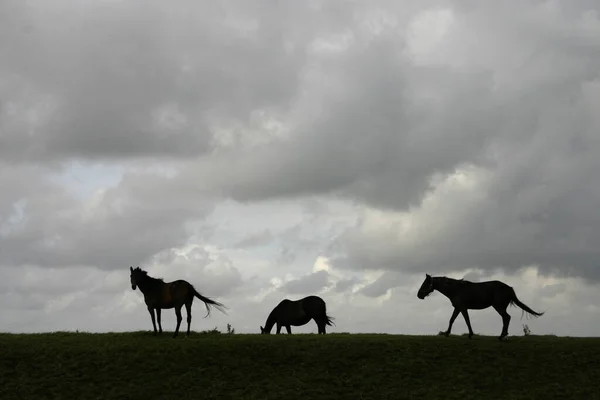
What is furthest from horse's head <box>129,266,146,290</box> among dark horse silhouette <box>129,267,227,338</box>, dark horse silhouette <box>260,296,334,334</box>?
dark horse silhouette <box>260,296,334,334</box>

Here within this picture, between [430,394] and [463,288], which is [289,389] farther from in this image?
[463,288]

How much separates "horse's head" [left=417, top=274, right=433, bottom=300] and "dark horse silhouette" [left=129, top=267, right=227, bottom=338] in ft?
30.6

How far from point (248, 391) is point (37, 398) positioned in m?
6.95

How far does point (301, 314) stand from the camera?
38.0m

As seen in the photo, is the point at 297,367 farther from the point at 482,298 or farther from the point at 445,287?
the point at 482,298

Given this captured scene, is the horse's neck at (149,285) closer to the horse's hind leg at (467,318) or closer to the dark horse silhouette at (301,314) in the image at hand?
the dark horse silhouette at (301,314)

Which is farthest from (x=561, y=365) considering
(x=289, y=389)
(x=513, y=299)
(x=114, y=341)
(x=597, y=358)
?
(x=114, y=341)

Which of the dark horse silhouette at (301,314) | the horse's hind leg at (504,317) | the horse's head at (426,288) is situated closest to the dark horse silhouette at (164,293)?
the dark horse silhouette at (301,314)

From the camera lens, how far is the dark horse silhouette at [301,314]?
37.9 metres

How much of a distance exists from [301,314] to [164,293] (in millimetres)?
8288

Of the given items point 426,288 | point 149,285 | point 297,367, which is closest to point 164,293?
point 149,285

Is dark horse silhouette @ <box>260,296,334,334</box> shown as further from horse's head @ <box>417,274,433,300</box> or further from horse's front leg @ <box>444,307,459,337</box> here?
horse's front leg @ <box>444,307,459,337</box>

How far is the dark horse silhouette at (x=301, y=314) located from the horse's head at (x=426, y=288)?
637 cm

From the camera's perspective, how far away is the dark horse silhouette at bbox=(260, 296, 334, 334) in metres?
37.9
